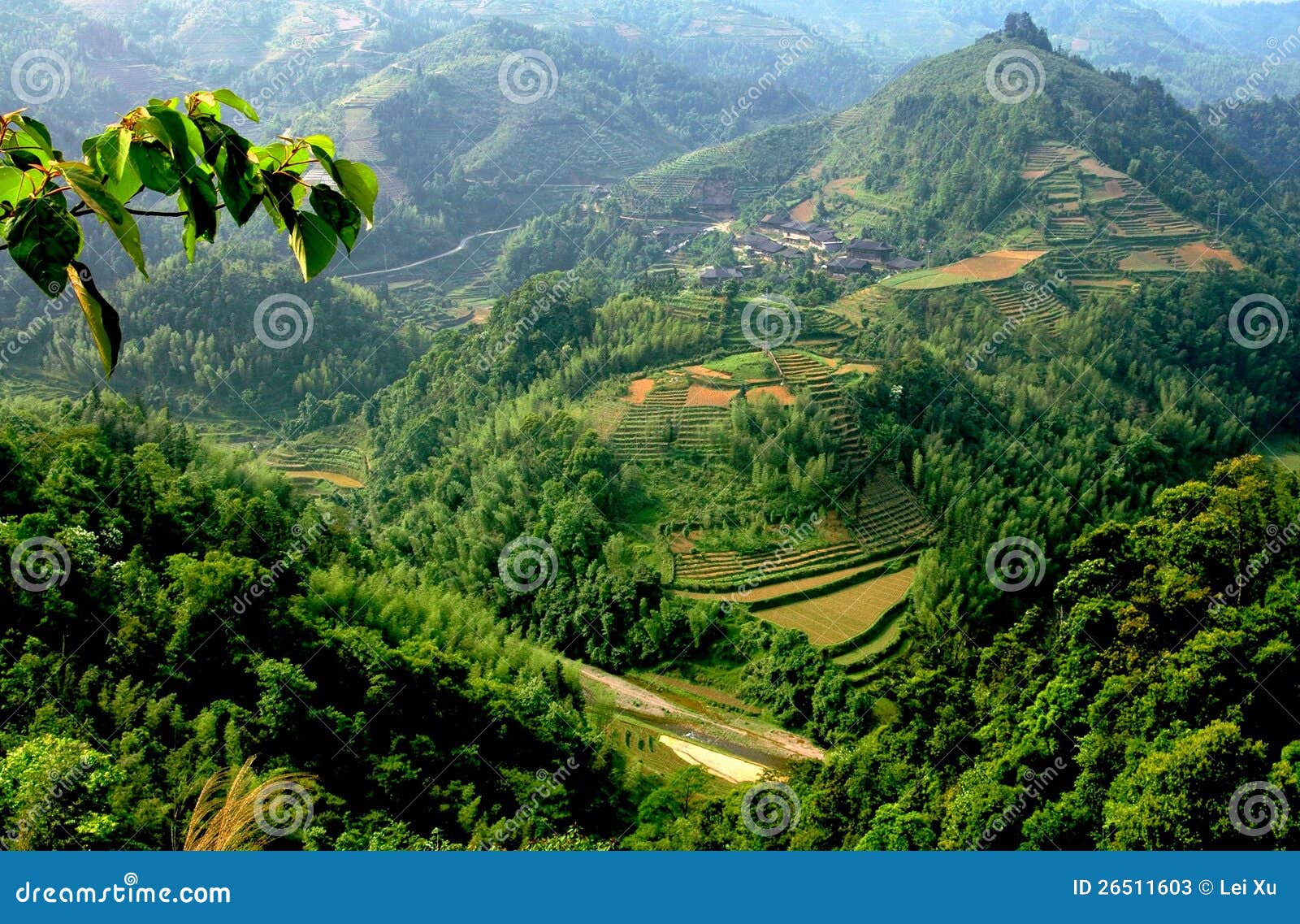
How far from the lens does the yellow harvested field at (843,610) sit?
52.3ft

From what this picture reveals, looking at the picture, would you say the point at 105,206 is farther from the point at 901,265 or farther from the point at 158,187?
the point at 901,265

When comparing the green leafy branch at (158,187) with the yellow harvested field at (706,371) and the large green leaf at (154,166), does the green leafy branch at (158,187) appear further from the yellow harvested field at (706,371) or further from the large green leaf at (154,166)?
the yellow harvested field at (706,371)

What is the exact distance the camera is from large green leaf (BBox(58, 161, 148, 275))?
3.50 ft

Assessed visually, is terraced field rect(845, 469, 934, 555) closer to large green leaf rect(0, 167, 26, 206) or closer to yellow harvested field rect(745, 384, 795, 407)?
yellow harvested field rect(745, 384, 795, 407)

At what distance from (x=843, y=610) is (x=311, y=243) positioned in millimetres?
15944

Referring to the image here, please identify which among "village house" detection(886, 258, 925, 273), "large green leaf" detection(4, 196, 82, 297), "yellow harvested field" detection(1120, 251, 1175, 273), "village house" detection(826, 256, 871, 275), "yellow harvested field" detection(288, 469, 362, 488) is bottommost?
"yellow harvested field" detection(288, 469, 362, 488)

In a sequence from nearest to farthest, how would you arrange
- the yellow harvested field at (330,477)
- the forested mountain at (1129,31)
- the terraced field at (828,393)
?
the terraced field at (828,393), the yellow harvested field at (330,477), the forested mountain at (1129,31)

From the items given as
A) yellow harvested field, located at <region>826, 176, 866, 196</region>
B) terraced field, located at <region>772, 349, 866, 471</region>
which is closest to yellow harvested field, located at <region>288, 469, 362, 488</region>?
terraced field, located at <region>772, 349, 866, 471</region>

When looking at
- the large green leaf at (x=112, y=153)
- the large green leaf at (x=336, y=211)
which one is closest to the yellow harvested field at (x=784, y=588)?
the large green leaf at (x=336, y=211)

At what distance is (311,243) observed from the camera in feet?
4.19

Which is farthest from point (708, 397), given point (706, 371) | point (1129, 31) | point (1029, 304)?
point (1129, 31)

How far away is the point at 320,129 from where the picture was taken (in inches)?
2181

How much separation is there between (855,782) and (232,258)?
32420 mm

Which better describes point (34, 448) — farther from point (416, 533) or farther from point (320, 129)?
point (320, 129)
